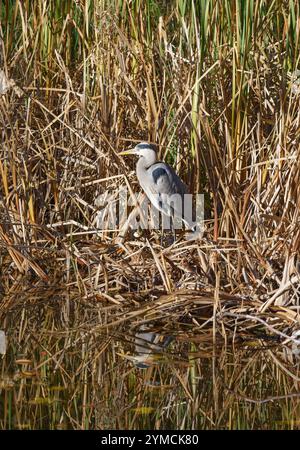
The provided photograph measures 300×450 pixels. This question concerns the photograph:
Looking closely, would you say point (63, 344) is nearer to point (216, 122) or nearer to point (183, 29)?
point (216, 122)

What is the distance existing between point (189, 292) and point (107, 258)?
2.28ft

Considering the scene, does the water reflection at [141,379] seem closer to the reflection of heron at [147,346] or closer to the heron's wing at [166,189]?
the reflection of heron at [147,346]

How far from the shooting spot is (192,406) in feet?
13.6

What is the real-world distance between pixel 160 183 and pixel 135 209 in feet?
0.90

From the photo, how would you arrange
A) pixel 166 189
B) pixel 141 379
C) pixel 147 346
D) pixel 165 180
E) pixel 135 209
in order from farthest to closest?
pixel 135 209 → pixel 165 180 → pixel 166 189 → pixel 147 346 → pixel 141 379

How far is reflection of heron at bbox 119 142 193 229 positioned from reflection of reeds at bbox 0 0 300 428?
116 millimetres

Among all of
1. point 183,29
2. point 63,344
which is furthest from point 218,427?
point 183,29

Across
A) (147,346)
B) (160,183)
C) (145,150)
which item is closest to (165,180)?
(160,183)

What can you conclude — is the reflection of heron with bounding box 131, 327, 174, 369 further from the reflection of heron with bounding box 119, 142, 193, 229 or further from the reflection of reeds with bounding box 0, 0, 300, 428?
the reflection of heron with bounding box 119, 142, 193, 229

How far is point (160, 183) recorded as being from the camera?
5.83m

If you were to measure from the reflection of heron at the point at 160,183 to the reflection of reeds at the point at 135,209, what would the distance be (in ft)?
0.38

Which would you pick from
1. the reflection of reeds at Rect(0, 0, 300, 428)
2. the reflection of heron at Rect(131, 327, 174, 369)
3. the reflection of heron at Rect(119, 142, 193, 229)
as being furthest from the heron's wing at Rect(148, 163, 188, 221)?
the reflection of heron at Rect(131, 327, 174, 369)

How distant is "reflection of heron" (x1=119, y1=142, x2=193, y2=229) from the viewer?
229 inches

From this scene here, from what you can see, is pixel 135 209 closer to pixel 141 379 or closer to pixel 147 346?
pixel 147 346
